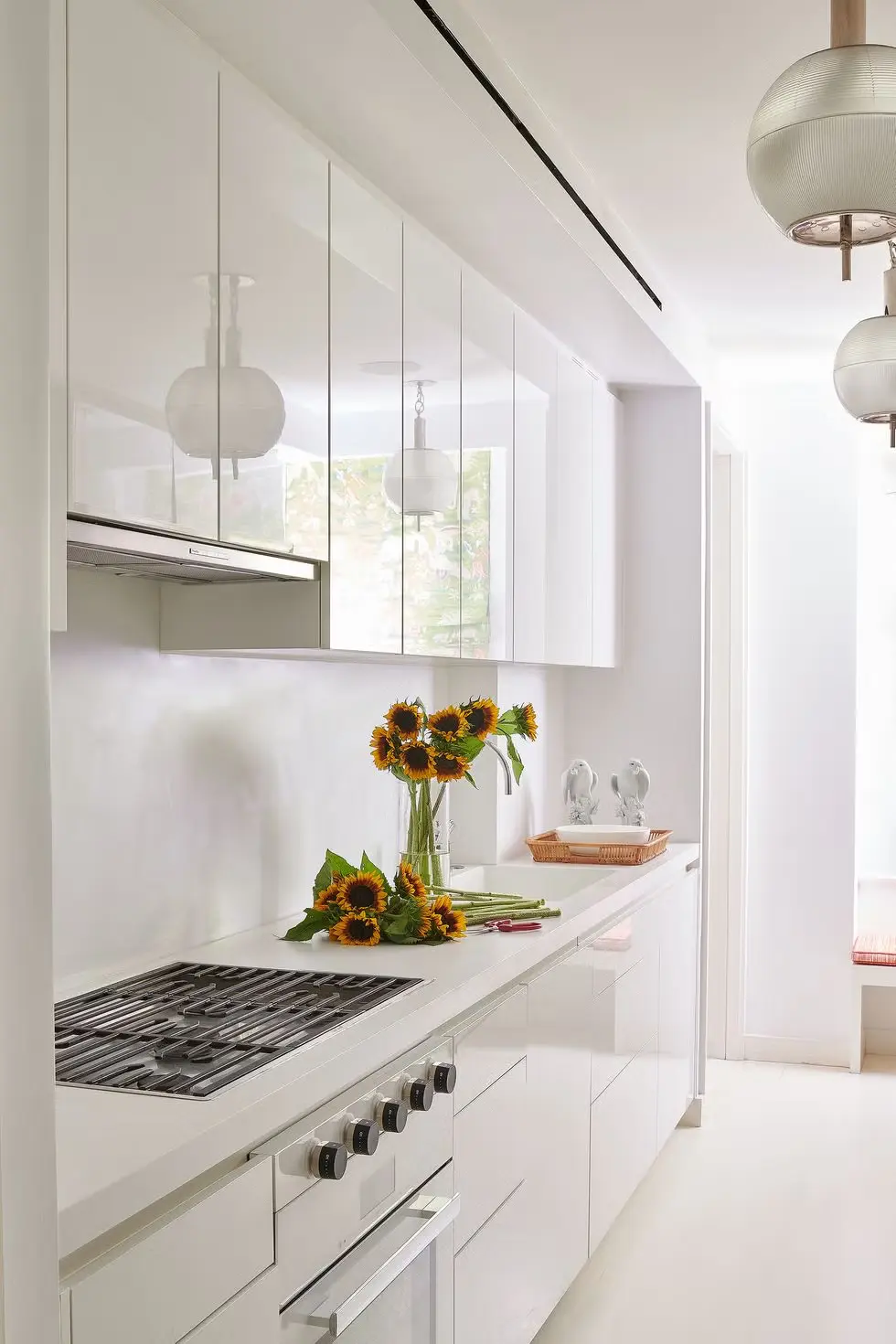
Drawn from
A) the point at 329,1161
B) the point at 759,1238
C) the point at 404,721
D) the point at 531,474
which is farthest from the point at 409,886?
the point at 759,1238

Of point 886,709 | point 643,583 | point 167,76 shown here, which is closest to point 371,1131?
point 167,76

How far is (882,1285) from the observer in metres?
3.18

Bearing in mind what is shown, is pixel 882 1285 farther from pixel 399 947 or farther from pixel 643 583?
pixel 643 583

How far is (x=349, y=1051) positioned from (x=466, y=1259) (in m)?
0.67

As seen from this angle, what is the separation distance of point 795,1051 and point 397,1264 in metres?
3.65

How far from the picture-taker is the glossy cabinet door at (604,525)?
→ 13.2 ft

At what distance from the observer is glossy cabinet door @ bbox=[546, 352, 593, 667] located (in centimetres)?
360

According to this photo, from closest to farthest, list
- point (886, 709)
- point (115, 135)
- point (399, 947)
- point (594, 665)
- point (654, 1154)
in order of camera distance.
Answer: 1. point (115, 135)
2. point (399, 947)
3. point (654, 1154)
4. point (594, 665)
5. point (886, 709)

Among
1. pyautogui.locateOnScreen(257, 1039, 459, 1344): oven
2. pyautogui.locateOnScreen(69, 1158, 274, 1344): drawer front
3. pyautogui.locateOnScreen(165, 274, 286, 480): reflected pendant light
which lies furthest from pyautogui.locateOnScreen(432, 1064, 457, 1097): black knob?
pyautogui.locateOnScreen(165, 274, 286, 480): reflected pendant light

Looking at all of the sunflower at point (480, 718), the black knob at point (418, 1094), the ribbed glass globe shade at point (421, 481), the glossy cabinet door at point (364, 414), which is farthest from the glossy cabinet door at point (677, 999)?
the black knob at point (418, 1094)

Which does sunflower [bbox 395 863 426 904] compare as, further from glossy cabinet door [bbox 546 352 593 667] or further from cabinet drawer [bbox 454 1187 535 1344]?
glossy cabinet door [bbox 546 352 593 667]

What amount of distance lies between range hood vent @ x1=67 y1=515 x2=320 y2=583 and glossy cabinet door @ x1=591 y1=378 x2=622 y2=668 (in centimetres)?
189

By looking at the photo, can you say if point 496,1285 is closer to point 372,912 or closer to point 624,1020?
point 372,912

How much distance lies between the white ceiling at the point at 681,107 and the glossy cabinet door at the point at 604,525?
0.45m
